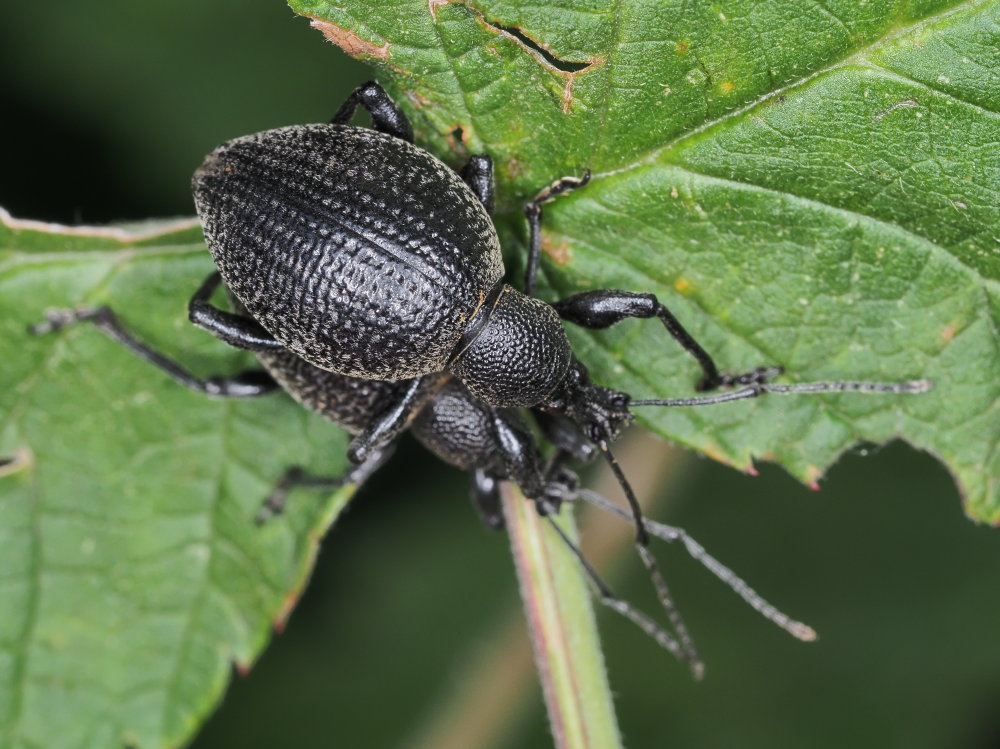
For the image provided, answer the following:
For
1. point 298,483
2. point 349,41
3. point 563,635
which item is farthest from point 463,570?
point 349,41

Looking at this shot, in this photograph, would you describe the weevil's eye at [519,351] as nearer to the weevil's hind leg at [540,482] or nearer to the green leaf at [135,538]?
the weevil's hind leg at [540,482]

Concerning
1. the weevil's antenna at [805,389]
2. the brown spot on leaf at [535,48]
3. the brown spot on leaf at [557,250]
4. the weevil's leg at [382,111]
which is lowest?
the weevil's antenna at [805,389]

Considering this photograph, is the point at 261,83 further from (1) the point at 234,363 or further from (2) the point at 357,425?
(2) the point at 357,425

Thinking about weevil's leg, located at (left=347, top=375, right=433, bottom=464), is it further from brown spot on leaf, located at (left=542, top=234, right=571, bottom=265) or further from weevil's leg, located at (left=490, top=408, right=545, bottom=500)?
brown spot on leaf, located at (left=542, top=234, right=571, bottom=265)

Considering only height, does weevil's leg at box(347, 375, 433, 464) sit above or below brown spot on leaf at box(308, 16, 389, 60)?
below

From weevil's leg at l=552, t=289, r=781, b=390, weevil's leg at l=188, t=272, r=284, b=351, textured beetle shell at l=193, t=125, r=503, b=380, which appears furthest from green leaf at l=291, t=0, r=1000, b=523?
weevil's leg at l=188, t=272, r=284, b=351

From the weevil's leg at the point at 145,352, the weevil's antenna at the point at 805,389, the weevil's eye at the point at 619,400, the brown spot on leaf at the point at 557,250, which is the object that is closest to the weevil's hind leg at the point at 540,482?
the weevil's eye at the point at 619,400
